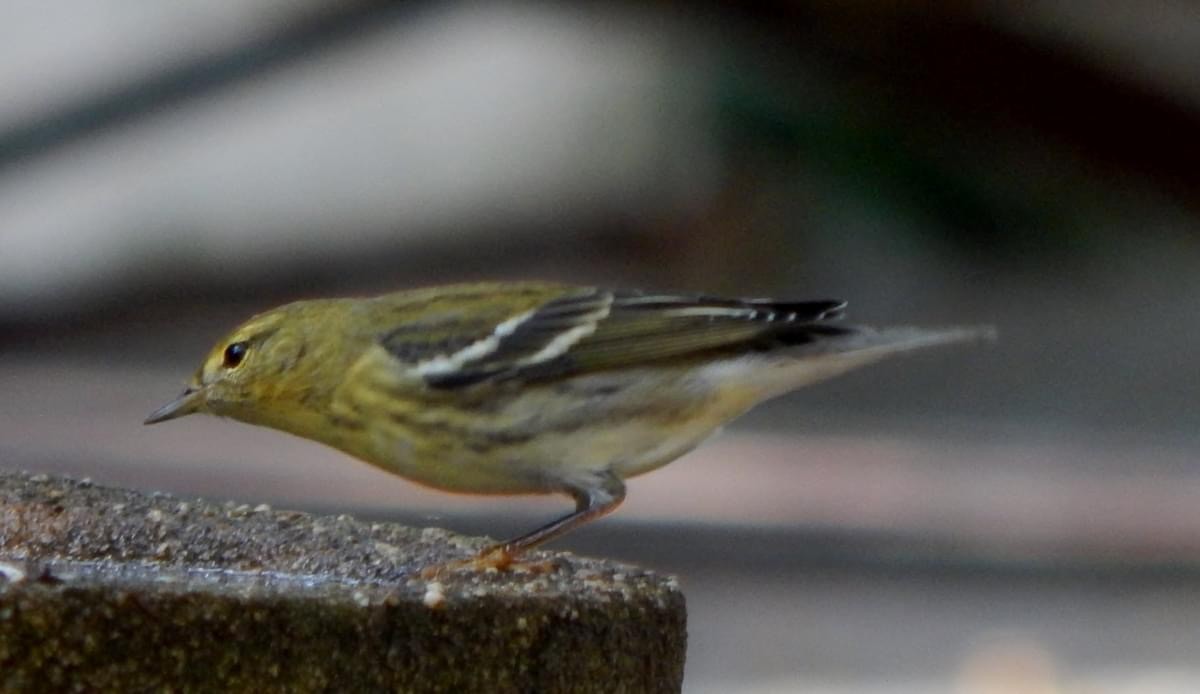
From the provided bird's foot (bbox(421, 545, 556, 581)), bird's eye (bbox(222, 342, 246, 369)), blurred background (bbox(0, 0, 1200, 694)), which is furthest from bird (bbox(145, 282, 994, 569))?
blurred background (bbox(0, 0, 1200, 694))

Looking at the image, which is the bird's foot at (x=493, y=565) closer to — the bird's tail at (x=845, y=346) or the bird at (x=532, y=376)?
the bird at (x=532, y=376)

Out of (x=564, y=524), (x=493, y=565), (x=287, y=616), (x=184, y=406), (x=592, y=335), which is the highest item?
(x=592, y=335)

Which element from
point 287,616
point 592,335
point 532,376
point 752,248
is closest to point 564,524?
point 532,376

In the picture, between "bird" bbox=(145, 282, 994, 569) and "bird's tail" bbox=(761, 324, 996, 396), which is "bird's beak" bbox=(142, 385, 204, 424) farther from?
"bird's tail" bbox=(761, 324, 996, 396)

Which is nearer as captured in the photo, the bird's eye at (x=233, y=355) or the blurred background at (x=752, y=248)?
the bird's eye at (x=233, y=355)

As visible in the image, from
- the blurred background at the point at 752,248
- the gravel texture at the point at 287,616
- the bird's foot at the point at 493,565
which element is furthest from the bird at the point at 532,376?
the blurred background at the point at 752,248

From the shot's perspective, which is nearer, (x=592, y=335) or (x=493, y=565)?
(x=493, y=565)

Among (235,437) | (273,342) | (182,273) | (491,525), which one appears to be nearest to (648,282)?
(182,273)

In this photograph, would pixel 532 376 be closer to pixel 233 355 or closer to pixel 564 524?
pixel 564 524
